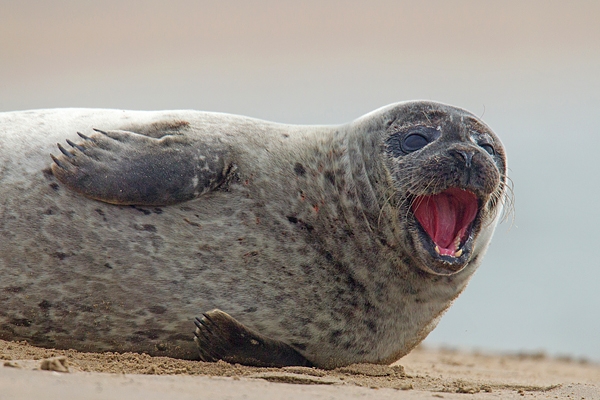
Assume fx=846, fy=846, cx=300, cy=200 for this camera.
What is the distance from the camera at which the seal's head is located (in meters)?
4.99

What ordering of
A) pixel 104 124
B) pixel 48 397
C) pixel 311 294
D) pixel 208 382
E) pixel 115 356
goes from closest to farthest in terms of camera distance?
1. pixel 48 397
2. pixel 208 382
3. pixel 115 356
4. pixel 311 294
5. pixel 104 124

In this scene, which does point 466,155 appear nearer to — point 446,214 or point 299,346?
point 446,214

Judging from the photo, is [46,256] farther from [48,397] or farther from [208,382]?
[48,397]

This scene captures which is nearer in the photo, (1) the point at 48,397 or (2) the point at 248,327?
(1) the point at 48,397

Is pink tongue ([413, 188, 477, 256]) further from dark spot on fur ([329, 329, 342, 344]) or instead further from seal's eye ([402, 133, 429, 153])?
dark spot on fur ([329, 329, 342, 344])

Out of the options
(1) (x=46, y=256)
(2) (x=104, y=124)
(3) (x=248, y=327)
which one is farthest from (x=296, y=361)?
(2) (x=104, y=124)

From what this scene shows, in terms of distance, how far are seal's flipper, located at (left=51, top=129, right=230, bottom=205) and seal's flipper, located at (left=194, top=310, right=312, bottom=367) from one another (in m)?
0.76

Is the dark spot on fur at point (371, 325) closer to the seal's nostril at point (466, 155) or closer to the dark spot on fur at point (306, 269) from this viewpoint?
the dark spot on fur at point (306, 269)

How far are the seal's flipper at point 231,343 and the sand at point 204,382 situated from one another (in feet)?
0.34

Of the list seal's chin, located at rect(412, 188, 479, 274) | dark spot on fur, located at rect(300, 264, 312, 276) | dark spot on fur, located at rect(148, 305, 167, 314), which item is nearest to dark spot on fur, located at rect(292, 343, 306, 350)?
dark spot on fur, located at rect(300, 264, 312, 276)

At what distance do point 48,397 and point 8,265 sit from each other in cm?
209

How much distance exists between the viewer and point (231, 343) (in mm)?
4836

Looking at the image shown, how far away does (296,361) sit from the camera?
16.5 ft

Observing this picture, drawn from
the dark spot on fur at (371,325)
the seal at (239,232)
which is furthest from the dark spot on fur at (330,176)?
the dark spot on fur at (371,325)
